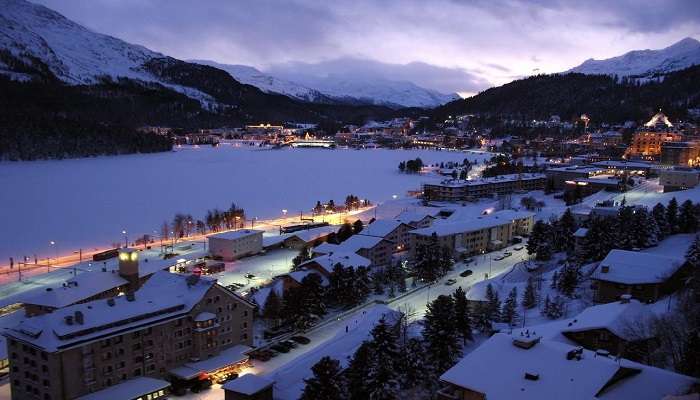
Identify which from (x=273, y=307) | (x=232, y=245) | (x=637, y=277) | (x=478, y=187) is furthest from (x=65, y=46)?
(x=637, y=277)

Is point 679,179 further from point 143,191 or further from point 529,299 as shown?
point 143,191

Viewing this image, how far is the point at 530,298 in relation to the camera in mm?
14758

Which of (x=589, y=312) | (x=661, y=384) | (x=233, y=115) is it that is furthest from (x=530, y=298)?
(x=233, y=115)

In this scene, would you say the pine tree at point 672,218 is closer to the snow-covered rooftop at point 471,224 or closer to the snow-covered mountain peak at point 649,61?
the snow-covered rooftop at point 471,224

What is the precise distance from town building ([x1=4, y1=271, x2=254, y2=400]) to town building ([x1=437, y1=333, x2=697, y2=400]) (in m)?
5.95

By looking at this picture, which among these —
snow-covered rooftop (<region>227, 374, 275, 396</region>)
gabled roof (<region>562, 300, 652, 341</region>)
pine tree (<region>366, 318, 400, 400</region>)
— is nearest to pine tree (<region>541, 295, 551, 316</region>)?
gabled roof (<region>562, 300, 652, 341</region>)

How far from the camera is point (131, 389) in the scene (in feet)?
36.3

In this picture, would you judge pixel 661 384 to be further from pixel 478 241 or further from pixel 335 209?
pixel 335 209

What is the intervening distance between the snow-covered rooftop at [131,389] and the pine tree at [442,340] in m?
5.39

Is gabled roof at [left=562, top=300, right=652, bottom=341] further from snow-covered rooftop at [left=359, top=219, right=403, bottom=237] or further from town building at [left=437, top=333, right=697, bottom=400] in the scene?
snow-covered rooftop at [left=359, top=219, right=403, bottom=237]

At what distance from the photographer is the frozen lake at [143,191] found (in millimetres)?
26547

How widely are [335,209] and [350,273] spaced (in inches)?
639

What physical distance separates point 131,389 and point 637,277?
1162 centimetres

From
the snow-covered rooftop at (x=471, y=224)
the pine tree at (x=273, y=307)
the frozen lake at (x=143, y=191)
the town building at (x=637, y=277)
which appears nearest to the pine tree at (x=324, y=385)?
the pine tree at (x=273, y=307)
